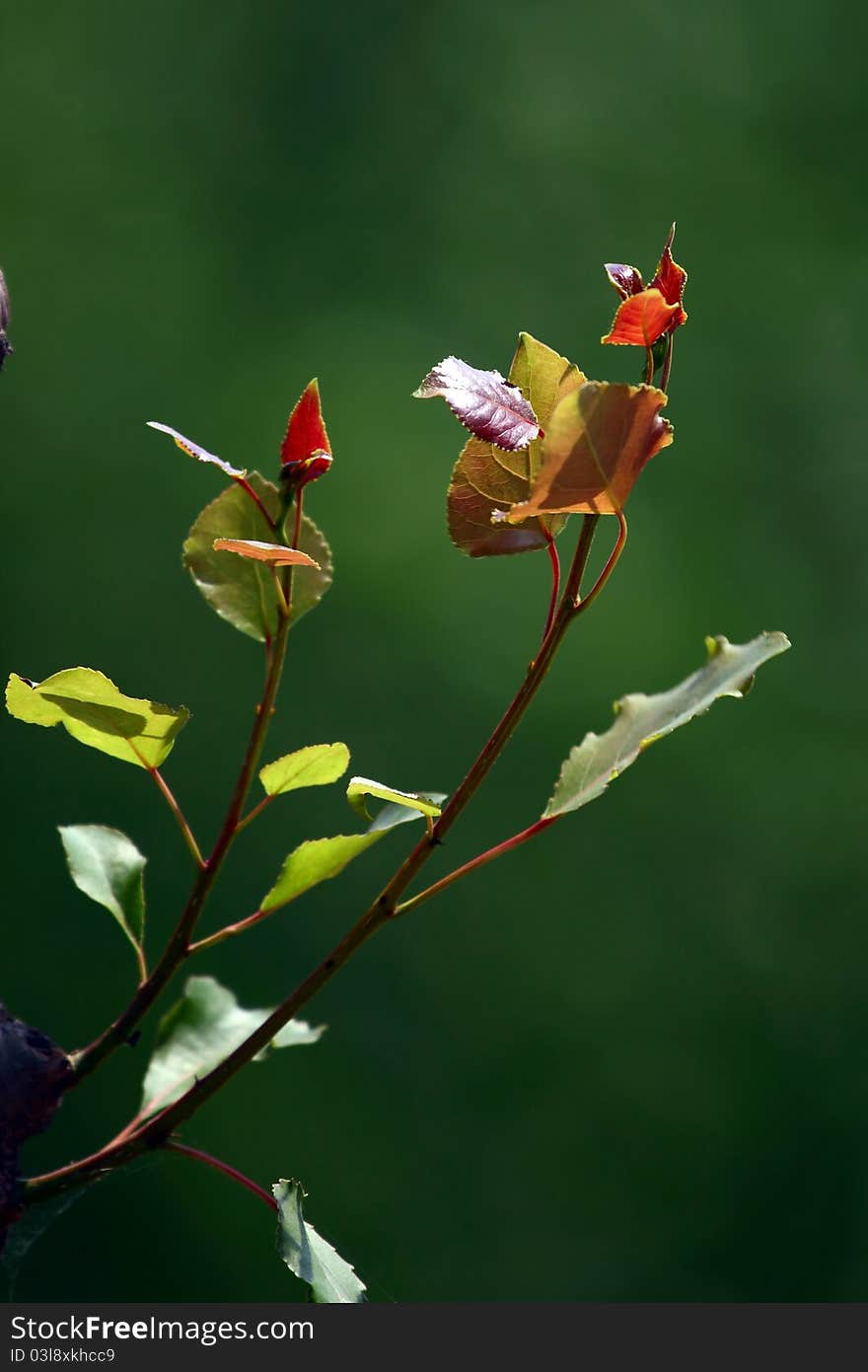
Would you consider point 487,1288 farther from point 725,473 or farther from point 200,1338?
point 200,1338

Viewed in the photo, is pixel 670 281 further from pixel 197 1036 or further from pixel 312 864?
pixel 197 1036

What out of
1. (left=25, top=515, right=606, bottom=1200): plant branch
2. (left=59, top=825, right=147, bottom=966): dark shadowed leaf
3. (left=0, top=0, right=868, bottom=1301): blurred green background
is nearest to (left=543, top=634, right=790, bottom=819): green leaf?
(left=25, top=515, right=606, bottom=1200): plant branch

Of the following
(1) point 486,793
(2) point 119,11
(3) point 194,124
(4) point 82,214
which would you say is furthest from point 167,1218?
(2) point 119,11

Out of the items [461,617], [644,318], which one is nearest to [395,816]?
[644,318]

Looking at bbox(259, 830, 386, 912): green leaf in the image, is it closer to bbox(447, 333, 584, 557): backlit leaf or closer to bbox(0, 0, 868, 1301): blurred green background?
bbox(447, 333, 584, 557): backlit leaf

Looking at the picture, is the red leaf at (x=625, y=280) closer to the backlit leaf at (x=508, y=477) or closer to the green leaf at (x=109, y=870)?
the backlit leaf at (x=508, y=477)

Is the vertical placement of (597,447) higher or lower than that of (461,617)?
lower
